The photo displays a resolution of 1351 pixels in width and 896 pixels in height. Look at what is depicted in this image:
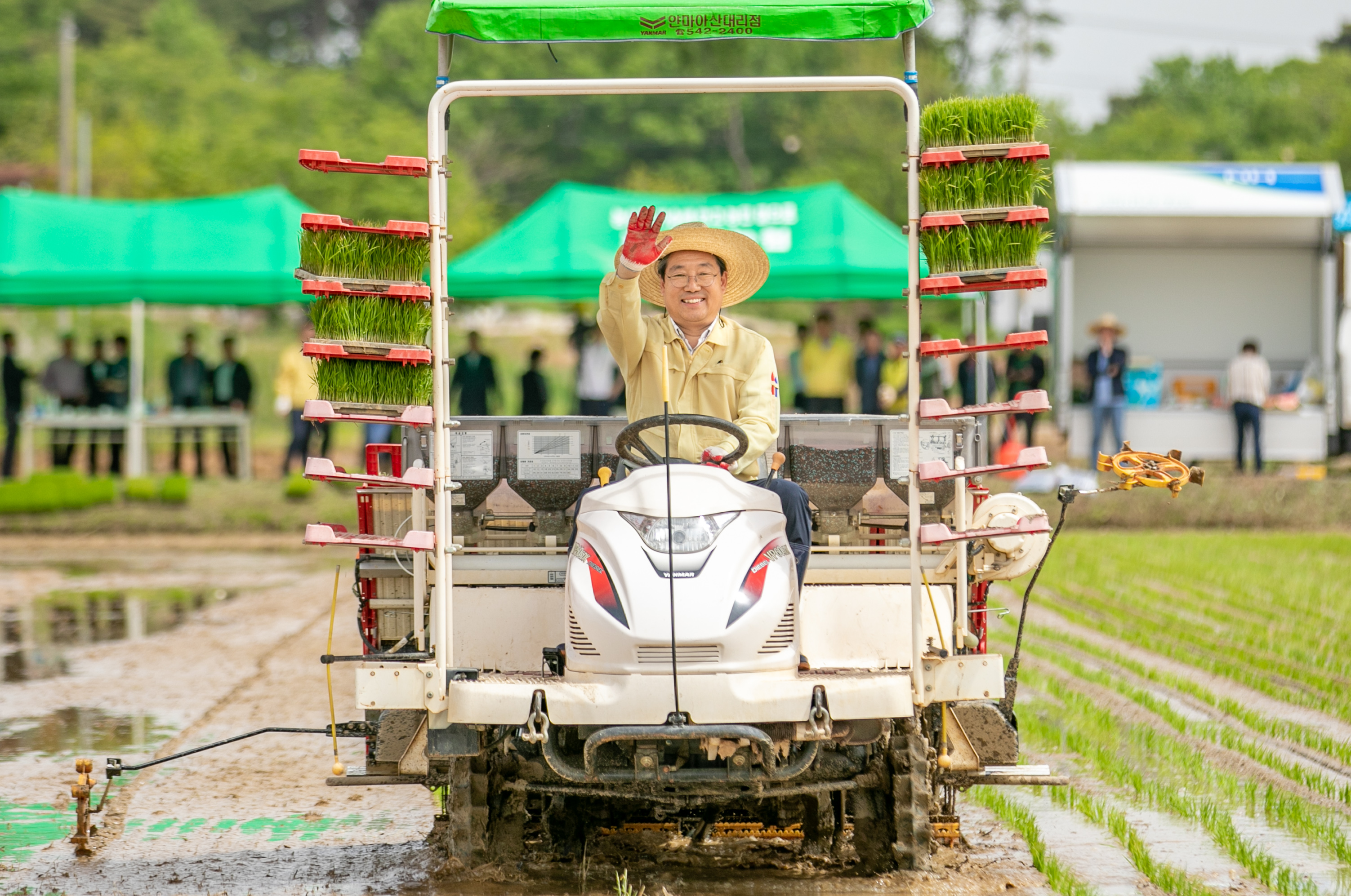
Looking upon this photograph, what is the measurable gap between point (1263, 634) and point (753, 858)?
6.17 metres

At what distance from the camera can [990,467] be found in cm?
536

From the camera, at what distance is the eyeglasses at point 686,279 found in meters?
6.52

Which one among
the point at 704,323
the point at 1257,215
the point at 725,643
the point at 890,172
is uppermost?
the point at 890,172

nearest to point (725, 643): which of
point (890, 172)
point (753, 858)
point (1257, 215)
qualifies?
point (753, 858)

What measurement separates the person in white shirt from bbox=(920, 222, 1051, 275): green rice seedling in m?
17.4

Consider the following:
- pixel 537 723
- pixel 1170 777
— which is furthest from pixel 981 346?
pixel 1170 777

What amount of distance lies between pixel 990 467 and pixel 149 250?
18.9 m

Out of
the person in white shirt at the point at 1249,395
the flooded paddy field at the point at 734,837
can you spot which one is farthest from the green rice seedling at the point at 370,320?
the person in white shirt at the point at 1249,395

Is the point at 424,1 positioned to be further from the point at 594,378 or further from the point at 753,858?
the point at 753,858

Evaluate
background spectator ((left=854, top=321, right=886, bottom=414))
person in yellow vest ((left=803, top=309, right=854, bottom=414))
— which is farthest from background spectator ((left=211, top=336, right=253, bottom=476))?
background spectator ((left=854, top=321, right=886, bottom=414))

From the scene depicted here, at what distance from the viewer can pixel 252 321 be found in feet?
205

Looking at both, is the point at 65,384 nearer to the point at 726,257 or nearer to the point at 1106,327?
the point at 1106,327

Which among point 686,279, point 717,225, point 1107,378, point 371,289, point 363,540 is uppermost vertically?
point 717,225

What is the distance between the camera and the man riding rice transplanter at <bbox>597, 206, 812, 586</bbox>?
246 inches
